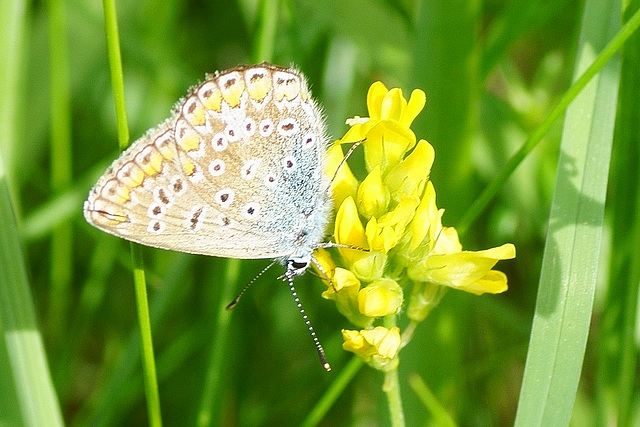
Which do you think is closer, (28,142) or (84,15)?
(84,15)

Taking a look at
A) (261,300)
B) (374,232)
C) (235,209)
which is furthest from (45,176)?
(374,232)

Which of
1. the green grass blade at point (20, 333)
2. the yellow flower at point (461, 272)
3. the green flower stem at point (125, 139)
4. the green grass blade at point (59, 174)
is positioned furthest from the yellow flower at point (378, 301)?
the green grass blade at point (59, 174)

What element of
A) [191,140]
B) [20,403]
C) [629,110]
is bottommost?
[20,403]

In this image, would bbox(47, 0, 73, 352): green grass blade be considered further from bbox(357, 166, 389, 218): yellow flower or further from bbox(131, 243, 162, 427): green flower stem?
bbox(357, 166, 389, 218): yellow flower

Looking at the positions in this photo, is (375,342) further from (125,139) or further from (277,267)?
(277,267)

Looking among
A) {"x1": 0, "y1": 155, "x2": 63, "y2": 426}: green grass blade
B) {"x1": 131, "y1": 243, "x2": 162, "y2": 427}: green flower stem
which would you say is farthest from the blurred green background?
{"x1": 131, "y1": 243, "x2": 162, "y2": 427}: green flower stem

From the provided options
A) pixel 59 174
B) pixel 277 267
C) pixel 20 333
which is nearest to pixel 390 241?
pixel 20 333

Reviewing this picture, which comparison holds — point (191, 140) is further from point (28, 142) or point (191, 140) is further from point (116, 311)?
point (28, 142)
